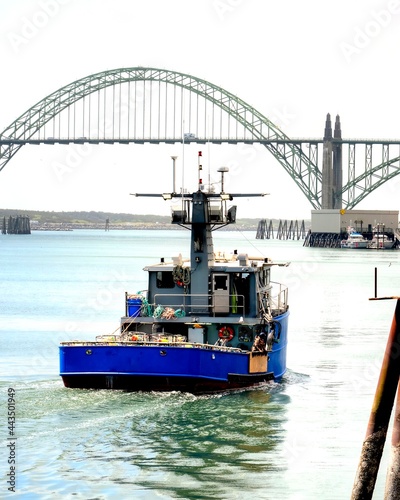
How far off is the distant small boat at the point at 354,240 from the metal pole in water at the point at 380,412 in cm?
14415

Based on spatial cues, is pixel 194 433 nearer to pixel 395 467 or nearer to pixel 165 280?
pixel 165 280

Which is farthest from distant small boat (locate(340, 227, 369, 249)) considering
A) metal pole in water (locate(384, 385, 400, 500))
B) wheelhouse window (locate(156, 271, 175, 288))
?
metal pole in water (locate(384, 385, 400, 500))

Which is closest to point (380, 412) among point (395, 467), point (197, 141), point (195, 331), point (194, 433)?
point (395, 467)

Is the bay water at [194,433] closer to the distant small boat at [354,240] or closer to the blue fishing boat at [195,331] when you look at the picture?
the blue fishing boat at [195,331]

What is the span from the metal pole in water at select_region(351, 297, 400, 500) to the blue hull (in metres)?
12.3

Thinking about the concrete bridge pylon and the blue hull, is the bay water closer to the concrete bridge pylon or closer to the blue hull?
the blue hull

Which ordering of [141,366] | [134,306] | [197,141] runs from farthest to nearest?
[197,141] < [134,306] < [141,366]

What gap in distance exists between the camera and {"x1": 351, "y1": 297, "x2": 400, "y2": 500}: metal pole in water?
643 inches

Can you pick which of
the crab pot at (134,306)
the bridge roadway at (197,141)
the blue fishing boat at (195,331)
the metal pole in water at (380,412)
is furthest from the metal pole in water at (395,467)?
the bridge roadway at (197,141)

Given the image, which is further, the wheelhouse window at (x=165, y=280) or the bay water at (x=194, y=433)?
the wheelhouse window at (x=165, y=280)

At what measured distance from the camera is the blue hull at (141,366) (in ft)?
95.3

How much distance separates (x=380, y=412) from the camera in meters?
16.6

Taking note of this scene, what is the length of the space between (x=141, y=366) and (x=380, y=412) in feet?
42.7

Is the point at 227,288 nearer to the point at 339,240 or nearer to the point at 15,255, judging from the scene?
the point at 15,255
